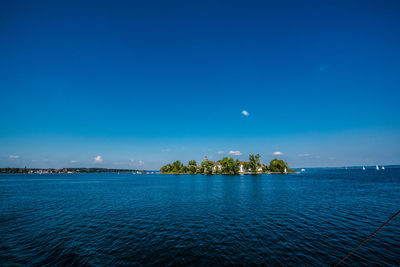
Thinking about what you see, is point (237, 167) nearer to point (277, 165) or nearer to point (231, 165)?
point (231, 165)

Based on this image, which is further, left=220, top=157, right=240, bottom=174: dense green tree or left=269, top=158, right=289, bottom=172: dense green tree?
left=269, top=158, right=289, bottom=172: dense green tree

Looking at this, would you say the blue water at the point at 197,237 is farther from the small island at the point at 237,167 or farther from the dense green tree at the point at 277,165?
the dense green tree at the point at 277,165

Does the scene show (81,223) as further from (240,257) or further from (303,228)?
(303,228)

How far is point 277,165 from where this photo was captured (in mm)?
186000

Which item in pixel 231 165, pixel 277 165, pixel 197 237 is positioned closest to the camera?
pixel 197 237

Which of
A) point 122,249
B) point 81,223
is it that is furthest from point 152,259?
point 81,223

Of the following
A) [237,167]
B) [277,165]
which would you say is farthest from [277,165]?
[237,167]

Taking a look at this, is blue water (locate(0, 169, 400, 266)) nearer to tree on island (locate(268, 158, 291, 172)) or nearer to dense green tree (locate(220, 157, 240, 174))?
dense green tree (locate(220, 157, 240, 174))

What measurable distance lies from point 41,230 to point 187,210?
19665 mm

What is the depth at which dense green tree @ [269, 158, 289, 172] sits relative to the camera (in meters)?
183

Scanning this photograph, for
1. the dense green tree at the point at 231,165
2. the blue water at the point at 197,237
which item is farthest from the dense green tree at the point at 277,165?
the blue water at the point at 197,237

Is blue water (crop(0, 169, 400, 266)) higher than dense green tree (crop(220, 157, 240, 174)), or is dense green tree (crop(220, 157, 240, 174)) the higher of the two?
dense green tree (crop(220, 157, 240, 174))

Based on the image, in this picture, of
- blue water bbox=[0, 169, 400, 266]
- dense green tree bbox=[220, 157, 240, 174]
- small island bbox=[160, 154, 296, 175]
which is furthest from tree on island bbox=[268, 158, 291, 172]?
blue water bbox=[0, 169, 400, 266]

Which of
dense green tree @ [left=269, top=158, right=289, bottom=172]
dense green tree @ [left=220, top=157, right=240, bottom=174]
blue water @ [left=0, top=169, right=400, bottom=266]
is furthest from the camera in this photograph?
dense green tree @ [left=269, top=158, right=289, bottom=172]
